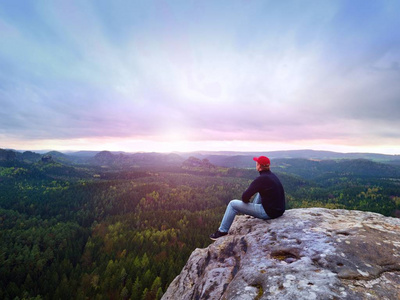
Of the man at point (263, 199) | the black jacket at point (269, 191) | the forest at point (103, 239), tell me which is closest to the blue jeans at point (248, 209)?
the man at point (263, 199)

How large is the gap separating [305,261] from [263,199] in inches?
156

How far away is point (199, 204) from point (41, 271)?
108380 mm

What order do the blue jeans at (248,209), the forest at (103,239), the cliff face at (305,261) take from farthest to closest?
the forest at (103,239) → the blue jeans at (248,209) → the cliff face at (305,261)

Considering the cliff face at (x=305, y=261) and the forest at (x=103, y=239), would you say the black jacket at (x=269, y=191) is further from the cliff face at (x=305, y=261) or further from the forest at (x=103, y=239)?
the forest at (x=103, y=239)

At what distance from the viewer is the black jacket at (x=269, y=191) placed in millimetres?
10477

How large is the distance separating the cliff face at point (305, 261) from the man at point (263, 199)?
2.08ft

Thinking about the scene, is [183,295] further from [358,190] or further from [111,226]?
[358,190]

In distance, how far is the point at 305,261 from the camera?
7.52m

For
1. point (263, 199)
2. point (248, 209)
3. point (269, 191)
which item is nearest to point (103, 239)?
point (248, 209)

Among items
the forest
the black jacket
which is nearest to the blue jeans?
the black jacket

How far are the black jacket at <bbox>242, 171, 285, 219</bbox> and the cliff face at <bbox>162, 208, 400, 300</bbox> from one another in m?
1.00

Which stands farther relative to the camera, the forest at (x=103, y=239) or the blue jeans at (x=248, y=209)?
the forest at (x=103, y=239)

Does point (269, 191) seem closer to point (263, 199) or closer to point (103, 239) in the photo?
point (263, 199)

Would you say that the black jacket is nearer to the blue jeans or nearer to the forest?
the blue jeans
